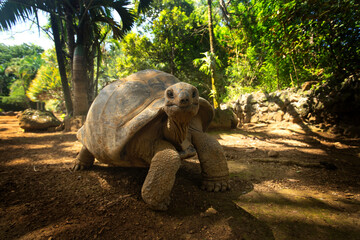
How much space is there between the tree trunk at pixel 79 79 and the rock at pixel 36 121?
120cm

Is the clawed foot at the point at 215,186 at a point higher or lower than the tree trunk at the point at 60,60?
lower

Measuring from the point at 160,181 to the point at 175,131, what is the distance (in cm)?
45

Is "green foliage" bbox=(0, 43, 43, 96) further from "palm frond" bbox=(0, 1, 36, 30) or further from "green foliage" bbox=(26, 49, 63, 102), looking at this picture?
"palm frond" bbox=(0, 1, 36, 30)

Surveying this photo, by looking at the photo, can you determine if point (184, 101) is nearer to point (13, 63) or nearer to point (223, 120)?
point (223, 120)

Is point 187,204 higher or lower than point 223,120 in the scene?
lower

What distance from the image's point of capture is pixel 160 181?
1410mm

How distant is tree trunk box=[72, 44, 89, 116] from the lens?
5.79m

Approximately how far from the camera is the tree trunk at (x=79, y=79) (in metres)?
5.79

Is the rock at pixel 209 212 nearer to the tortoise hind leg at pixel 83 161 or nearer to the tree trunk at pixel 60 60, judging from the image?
the tortoise hind leg at pixel 83 161

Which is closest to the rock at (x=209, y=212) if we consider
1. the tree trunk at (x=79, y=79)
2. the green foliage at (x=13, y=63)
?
the tree trunk at (x=79, y=79)

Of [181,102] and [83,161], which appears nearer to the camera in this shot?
[181,102]

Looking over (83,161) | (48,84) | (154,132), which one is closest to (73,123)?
(83,161)

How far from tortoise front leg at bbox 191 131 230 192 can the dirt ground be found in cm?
9

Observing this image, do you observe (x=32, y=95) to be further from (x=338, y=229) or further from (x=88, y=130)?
(x=338, y=229)
